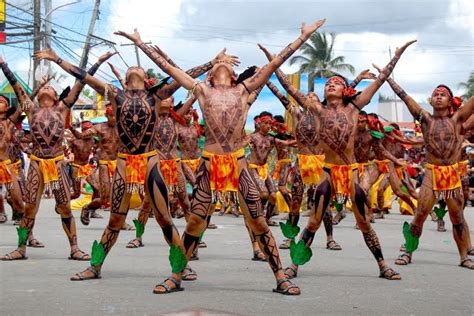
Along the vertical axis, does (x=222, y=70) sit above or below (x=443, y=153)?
above

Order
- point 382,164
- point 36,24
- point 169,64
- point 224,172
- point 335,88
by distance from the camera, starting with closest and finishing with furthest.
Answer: point 224,172 → point 169,64 → point 335,88 → point 382,164 → point 36,24

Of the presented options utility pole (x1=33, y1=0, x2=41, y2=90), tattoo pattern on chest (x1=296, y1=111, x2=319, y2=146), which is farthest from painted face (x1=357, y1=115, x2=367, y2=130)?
utility pole (x1=33, y1=0, x2=41, y2=90)

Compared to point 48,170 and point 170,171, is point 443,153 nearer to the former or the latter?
point 170,171

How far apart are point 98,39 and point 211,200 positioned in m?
23.9

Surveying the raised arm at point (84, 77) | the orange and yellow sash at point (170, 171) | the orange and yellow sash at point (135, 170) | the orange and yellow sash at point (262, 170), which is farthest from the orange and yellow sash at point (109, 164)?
the orange and yellow sash at point (135, 170)

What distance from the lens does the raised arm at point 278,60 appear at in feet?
23.9

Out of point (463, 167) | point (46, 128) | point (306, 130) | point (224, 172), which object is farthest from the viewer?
point (306, 130)

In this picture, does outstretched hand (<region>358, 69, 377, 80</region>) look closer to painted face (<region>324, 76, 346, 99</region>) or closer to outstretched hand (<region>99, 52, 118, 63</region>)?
painted face (<region>324, 76, 346, 99</region>)

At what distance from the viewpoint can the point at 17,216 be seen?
559 inches

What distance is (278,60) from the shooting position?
7.27m

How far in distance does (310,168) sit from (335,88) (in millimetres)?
3620

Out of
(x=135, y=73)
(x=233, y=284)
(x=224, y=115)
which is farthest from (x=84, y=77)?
(x=233, y=284)

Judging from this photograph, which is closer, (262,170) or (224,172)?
(224,172)

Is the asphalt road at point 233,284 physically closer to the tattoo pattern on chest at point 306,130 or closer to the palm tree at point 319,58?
the tattoo pattern on chest at point 306,130
